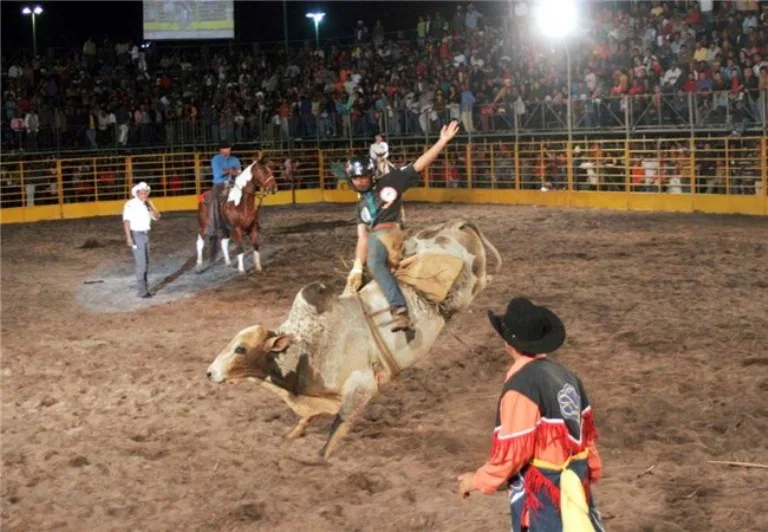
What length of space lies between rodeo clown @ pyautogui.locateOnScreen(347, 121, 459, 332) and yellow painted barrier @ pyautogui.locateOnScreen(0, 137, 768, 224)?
13.3 m

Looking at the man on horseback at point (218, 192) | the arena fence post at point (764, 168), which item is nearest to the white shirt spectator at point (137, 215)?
the man on horseback at point (218, 192)

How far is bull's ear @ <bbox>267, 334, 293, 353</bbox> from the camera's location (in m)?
6.55

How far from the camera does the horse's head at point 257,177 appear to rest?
50.2 feet

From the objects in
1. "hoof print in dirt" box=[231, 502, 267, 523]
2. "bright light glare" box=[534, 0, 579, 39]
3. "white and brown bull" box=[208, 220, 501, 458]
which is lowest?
"hoof print in dirt" box=[231, 502, 267, 523]

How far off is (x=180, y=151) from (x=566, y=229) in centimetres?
1537

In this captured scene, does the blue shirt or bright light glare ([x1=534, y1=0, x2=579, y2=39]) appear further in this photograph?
bright light glare ([x1=534, y1=0, x2=579, y2=39])

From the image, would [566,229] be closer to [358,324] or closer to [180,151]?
[358,324]

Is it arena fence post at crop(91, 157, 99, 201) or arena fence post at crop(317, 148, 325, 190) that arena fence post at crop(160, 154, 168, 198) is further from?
arena fence post at crop(317, 148, 325, 190)

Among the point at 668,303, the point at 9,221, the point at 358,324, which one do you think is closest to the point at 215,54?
the point at 9,221

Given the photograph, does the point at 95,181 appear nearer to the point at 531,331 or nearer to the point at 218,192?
the point at 218,192

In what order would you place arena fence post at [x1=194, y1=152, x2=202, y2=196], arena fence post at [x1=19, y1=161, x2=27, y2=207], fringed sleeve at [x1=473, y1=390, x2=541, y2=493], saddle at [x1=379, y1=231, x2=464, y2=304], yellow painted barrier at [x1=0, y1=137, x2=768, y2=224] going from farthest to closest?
arena fence post at [x1=194, y1=152, x2=202, y2=196], arena fence post at [x1=19, y1=161, x2=27, y2=207], yellow painted barrier at [x1=0, y1=137, x2=768, y2=224], saddle at [x1=379, y1=231, x2=464, y2=304], fringed sleeve at [x1=473, y1=390, x2=541, y2=493]

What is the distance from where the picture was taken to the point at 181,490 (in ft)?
21.7

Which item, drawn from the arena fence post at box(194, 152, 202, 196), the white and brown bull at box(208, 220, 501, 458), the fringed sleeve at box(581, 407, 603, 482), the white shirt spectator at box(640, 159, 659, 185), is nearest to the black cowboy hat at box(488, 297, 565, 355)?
the fringed sleeve at box(581, 407, 603, 482)

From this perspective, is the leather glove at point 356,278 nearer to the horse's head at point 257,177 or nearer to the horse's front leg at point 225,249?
the horse's head at point 257,177
